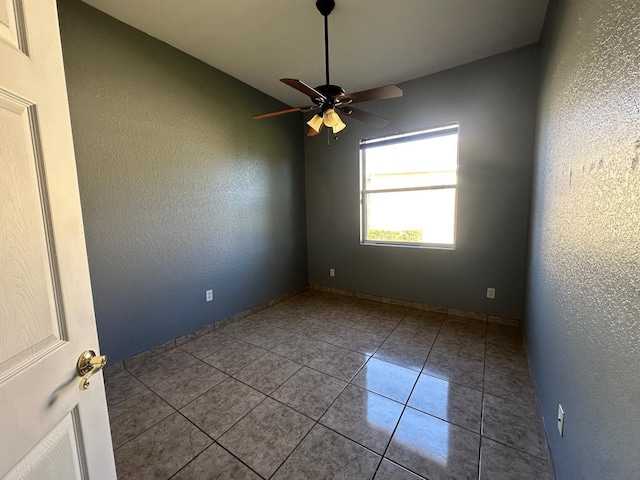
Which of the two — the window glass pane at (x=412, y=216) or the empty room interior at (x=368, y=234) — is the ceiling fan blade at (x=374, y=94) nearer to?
the empty room interior at (x=368, y=234)

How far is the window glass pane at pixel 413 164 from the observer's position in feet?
9.76

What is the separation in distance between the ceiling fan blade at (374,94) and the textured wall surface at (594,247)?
2.96ft

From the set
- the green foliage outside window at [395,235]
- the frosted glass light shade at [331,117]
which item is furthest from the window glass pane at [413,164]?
the frosted glass light shade at [331,117]

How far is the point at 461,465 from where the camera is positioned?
1323mm

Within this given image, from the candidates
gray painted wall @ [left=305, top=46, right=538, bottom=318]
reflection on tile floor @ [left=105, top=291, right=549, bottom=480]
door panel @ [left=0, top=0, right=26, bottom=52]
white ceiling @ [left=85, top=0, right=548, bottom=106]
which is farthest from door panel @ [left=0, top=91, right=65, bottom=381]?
gray painted wall @ [left=305, top=46, right=538, bottom=318]

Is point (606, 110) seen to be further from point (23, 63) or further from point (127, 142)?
point (127, 142)

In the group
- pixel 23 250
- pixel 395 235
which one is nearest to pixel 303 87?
pixel 23 250

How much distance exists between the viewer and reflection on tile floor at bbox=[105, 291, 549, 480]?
134 cm

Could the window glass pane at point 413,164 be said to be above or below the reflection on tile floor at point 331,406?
above

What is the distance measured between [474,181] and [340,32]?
197 centimetres

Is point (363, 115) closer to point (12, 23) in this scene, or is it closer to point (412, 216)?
point (412, 216)

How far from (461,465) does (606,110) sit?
5.53ft

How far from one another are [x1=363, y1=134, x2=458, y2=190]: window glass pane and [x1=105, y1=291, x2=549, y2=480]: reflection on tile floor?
1747 mm

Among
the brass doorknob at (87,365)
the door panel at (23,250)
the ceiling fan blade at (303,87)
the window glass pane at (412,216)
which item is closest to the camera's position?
the door panel at (23,250)
